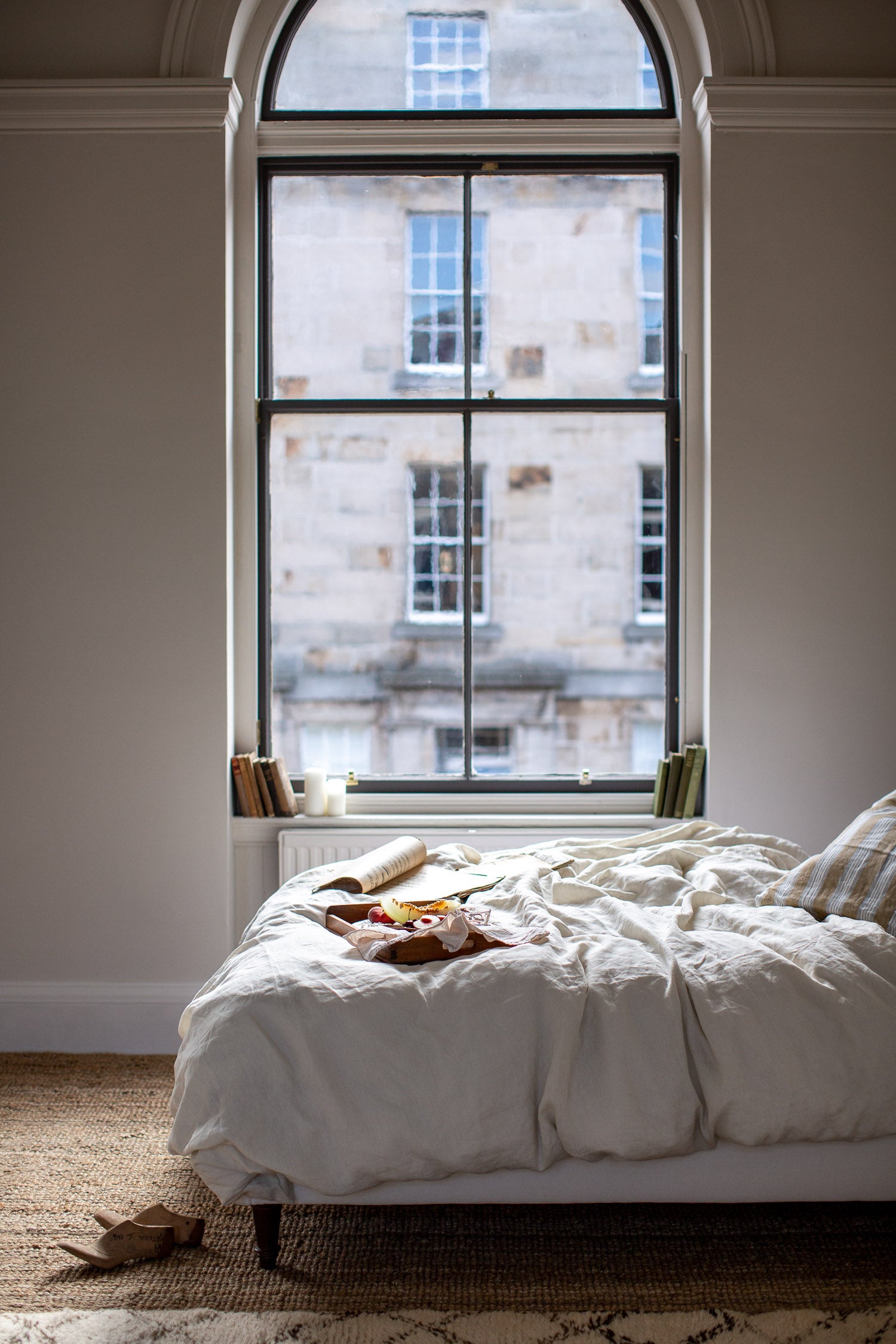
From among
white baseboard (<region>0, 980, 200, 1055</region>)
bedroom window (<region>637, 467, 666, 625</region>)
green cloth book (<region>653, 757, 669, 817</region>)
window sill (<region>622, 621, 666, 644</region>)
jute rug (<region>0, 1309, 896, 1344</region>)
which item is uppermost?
bedroom window (<region>637, 467, 666, 625</region>)

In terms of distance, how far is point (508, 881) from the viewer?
8.56 ft

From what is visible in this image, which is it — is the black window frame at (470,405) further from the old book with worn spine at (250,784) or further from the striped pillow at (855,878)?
the striped pillow at (855,878)

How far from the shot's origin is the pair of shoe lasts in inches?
79.2

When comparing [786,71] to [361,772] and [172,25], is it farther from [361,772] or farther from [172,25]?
[361,772]

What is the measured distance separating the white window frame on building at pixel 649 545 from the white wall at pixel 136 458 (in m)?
0.57

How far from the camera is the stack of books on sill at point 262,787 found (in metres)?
3.60

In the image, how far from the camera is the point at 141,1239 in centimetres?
203

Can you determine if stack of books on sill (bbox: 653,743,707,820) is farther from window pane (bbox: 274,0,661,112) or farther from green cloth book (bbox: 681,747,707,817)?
window pane (bbox: 274,0,661,112)

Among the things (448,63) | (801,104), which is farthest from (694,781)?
(448,63)

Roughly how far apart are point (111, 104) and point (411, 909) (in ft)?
9.77

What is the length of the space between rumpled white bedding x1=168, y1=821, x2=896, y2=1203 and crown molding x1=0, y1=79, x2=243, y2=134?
9.89 ft

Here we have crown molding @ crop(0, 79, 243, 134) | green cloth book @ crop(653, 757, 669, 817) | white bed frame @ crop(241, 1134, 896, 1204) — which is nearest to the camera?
white bed frame @ crop(241, 1134, 896, 1204)

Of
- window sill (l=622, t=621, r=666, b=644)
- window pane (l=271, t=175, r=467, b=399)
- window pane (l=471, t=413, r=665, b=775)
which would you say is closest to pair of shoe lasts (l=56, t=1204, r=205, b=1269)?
window pane (l=471, t=413, r=665, b=775)

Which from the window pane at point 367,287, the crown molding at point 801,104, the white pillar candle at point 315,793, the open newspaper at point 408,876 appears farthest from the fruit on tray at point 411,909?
the crown molding at point 801,104
